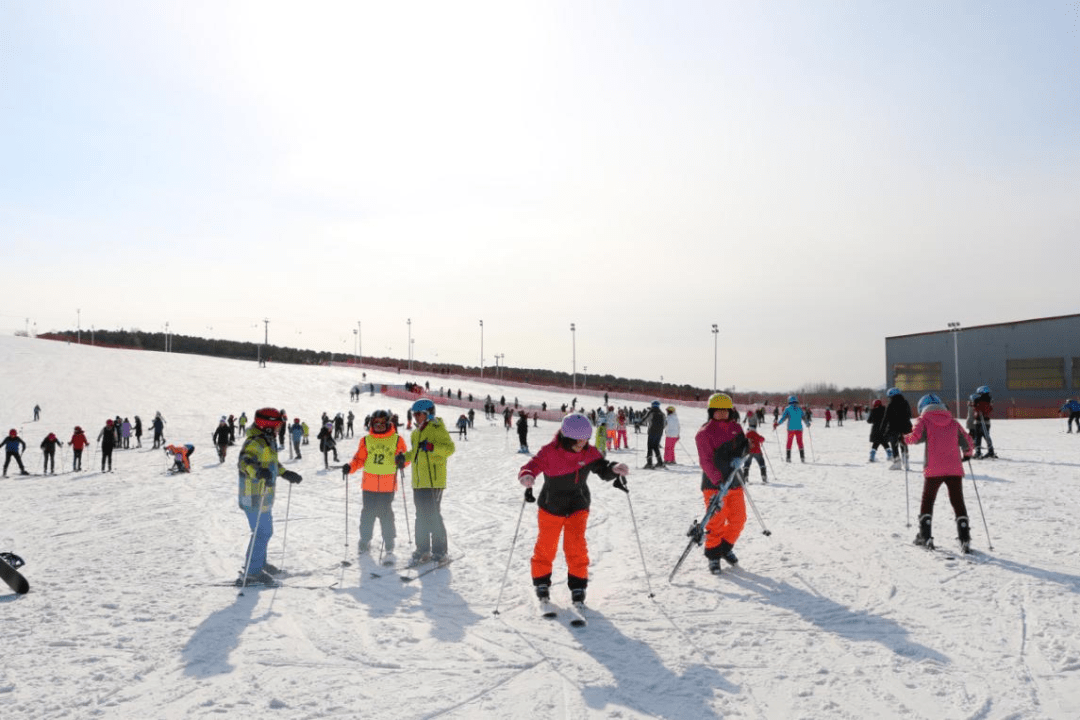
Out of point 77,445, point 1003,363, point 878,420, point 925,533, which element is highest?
point 1003,363

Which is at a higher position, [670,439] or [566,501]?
[566,501]

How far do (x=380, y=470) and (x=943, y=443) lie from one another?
5.87 m

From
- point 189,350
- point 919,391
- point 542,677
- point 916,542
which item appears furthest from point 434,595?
point 189,350

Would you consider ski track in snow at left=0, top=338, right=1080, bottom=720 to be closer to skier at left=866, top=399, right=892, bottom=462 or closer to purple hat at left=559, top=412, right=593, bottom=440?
purple hat at left=559, top=412, right=593, bottom=440

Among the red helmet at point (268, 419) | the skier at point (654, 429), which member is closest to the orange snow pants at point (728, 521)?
the red helmet at point (268, 419)

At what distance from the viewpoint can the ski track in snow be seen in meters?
3.90

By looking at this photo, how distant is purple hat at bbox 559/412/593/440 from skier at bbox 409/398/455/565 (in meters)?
2.15

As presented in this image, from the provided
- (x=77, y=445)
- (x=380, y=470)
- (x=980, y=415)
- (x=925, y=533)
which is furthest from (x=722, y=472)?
(x=77, y=445)

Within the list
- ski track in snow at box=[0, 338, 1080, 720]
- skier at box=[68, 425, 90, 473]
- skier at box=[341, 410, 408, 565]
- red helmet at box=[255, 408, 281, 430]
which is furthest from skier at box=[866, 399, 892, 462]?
skier at box=[68, 425, 90, 473]

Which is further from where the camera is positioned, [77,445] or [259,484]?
[77,445]

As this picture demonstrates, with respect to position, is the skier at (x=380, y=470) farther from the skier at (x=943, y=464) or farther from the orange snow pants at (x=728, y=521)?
the skier at (x=943, y=464)

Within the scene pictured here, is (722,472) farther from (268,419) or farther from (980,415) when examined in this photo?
(980,415)

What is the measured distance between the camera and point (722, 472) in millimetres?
6430

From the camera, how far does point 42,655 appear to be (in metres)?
4.58
